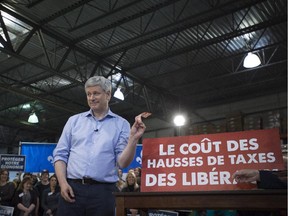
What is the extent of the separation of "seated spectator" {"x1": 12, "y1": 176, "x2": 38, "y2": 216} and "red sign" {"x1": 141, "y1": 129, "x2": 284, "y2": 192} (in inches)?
179

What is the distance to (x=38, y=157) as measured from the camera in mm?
8227

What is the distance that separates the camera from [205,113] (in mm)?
12562

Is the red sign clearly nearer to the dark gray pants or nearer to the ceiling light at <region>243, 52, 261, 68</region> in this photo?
the dark gray pants

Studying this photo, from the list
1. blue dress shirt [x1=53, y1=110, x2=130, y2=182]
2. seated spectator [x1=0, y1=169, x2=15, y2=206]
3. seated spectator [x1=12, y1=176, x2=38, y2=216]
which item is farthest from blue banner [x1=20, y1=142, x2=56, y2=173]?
blue dress shirt [x1=53, y1=110, x2=130, y2=182]

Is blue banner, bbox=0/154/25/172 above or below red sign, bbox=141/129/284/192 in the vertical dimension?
above

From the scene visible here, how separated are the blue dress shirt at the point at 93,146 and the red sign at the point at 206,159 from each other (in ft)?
0.68

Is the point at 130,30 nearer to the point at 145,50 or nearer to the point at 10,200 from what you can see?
the point at 145,50

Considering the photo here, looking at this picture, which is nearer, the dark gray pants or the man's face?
the dark gray pants

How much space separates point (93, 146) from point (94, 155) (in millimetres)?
58

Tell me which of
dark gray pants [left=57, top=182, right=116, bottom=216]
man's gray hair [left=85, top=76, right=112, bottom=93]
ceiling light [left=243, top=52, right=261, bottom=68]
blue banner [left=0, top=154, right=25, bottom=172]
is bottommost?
dark gray pants [left=57, top=182, right=116, bottom=216]

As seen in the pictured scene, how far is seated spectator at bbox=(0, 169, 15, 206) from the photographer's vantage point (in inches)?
226

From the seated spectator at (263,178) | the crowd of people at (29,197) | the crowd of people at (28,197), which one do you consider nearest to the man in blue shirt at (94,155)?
the seated spectator at (263,178)

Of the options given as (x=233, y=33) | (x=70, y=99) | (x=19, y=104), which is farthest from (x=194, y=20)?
(x=19, y=104)

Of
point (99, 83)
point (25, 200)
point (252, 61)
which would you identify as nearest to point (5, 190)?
point (25, 200)
